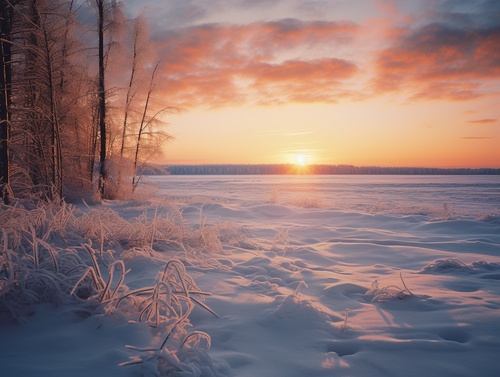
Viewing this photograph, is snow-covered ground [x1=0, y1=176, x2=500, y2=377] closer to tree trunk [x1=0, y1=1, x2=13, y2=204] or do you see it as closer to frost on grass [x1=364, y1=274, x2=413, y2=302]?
frost on grass [x1=364, y1=274, x2=413, y2=302]

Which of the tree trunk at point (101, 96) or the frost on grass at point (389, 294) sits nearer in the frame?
the frost on grass at point (389, 294)

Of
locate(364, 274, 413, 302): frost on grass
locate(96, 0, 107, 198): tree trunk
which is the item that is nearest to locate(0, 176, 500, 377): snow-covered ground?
locate(364, 274, 413, 302): frost on grass

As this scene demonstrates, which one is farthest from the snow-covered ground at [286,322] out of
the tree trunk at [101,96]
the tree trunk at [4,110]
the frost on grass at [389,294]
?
the tree trunk at [101,96]

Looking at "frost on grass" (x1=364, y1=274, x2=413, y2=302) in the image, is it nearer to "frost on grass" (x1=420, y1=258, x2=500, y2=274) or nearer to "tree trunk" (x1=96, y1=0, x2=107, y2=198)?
"frost on grass" (x1=420, y1=258, x2=500, y2=274)

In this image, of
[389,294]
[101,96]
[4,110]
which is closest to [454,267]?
[389,294]

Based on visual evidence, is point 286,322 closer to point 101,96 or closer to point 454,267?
point 454,267

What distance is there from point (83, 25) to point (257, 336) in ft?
48.0

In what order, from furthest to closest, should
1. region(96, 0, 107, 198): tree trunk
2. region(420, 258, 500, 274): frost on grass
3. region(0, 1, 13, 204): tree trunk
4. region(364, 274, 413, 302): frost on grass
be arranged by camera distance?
1. region(96, 0, 107, 198): tree trunk
2. region(0, 1, 13, 204): tree trunk
3. region(420, 258, 500, 274): frost on grass
4. region(364, 274, 413, 302): frost on grass

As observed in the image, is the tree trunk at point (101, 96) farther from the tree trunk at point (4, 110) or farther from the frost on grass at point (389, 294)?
the frost on grass at point (389, 294)

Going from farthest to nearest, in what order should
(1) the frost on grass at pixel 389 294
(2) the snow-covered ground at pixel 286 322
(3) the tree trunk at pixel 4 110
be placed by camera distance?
(3) the tree trunk at pixel 4 110
(1) the frost on grass at pixel 389 294
(2) the snow-covered ground at pixel 286 322

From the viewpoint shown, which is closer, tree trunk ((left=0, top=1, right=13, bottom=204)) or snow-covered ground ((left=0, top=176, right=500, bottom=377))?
snow-covered ground ((left=0, top=176, right=500, bottom=377))

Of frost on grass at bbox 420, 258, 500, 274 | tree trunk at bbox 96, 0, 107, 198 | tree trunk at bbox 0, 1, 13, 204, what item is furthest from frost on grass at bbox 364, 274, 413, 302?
tree trunk at bbox 96, 0, 107, 198

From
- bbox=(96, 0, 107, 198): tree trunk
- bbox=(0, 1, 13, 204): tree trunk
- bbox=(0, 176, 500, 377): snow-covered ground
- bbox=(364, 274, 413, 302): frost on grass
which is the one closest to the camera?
bbox=(0, 176, 500, 377): snow-covered ground

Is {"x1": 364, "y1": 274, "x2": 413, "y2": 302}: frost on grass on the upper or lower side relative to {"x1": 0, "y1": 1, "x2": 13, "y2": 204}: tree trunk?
lower
